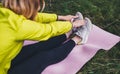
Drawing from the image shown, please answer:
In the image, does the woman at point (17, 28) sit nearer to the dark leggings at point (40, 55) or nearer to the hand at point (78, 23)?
the dark leggings at point (40, 55)

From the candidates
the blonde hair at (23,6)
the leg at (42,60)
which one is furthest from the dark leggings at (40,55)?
the blonde hair at (23,6)

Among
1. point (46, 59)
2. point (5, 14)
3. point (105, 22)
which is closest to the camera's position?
point (5, 14)

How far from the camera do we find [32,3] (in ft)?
7.68

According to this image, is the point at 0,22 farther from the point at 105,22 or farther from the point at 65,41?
the point at 105,22

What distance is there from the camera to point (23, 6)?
2.30 metres

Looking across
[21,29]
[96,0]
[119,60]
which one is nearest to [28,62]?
[21,29]

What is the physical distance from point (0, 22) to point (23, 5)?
7.1 inches

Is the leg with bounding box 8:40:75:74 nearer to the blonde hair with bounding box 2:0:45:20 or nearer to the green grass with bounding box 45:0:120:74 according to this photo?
the green grass with bounding box 45:0:120:74

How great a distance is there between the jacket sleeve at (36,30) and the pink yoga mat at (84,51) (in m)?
0.26

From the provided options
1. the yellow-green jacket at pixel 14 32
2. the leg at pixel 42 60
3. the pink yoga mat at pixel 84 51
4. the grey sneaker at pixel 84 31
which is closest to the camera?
the yellow-green jacket at pixel 14 32

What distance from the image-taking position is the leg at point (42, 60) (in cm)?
243

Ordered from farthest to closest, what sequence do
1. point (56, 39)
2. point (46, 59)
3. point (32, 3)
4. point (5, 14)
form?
point (56, 39) → point (46, 59) → point (32, 3) → point (5, 14)

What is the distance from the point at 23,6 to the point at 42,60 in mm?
373

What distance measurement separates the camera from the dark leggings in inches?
95.9
